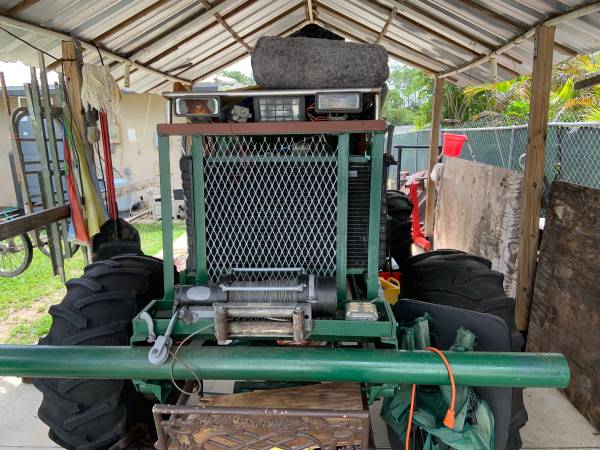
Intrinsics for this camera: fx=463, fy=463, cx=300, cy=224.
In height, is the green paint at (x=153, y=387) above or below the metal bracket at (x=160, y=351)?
below

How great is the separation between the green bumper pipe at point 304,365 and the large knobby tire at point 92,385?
40 centimetres

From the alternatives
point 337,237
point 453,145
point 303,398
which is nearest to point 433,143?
point 453,145

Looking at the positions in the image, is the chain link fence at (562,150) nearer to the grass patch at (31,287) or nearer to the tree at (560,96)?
the tree at (560,96)

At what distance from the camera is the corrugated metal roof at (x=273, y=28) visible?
3.57 meters

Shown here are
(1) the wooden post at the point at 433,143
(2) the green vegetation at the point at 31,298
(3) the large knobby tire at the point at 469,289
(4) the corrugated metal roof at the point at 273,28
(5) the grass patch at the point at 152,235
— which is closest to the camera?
(3) the large knobby tire at the point at 469,289

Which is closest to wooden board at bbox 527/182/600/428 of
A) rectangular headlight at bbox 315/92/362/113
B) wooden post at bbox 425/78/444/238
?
rectangular headlight at bbox 315/92/362/113

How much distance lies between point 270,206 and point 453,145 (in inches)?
212

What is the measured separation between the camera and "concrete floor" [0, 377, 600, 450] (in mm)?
3023

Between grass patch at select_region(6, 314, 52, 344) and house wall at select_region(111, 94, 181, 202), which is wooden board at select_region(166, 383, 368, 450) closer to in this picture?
grass patch at select_region(6, 314, 52, 344)

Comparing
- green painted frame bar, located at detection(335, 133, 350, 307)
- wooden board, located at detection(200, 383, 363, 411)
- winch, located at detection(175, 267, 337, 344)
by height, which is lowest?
wooden board, located at detection(200, 383, 363, 411)

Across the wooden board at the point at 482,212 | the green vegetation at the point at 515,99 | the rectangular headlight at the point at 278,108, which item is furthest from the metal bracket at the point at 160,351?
the green vegetation at the point at 515,99

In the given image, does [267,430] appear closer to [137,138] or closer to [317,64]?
[317,64]

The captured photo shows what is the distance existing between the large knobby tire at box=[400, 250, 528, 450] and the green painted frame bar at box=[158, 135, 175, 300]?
5.03ft

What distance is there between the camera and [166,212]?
2.27 m
